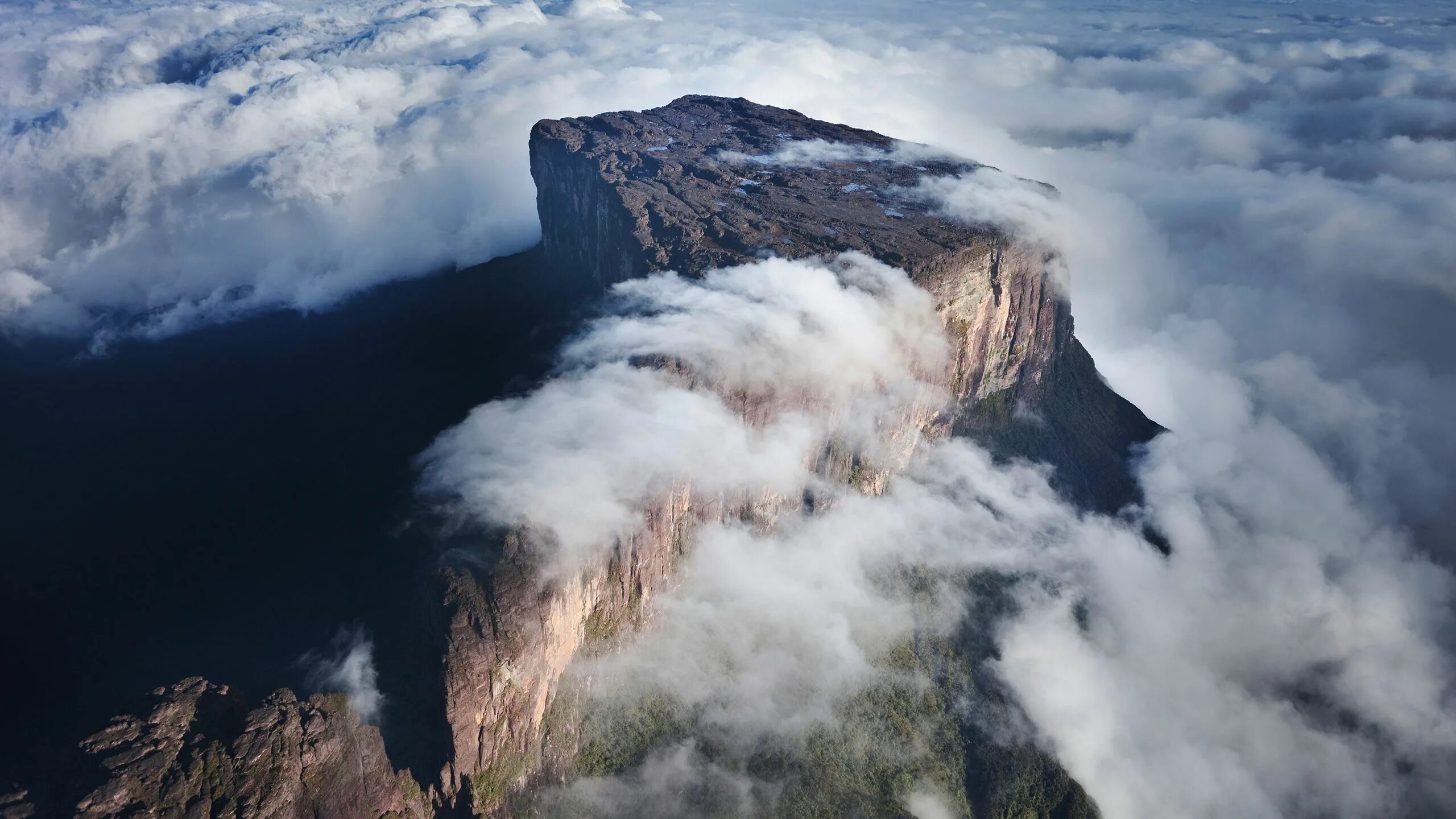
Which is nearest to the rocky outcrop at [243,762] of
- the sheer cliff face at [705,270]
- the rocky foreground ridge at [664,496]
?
the rocky foreground ridge at [664,496]

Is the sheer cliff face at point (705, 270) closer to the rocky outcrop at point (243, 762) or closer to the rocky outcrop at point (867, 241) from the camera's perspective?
the rocky outcrop at point (867, 241)

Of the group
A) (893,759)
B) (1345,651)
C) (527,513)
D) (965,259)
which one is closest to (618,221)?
(965,259)

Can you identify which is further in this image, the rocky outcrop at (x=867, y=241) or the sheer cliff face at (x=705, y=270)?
the rocky outcrop at (x=867, y=241)

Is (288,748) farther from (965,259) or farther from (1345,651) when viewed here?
(1345,651)

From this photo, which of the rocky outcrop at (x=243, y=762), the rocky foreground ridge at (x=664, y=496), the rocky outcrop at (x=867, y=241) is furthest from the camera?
the rocky outcrop at (x=867, y=241)

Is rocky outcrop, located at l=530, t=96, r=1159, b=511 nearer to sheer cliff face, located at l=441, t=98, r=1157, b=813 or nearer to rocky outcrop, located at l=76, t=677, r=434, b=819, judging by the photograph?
sheer cliff face, located at l=441, t=98, r=1157, b=813

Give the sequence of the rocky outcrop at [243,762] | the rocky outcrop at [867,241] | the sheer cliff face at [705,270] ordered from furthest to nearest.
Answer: the rocky outcrop at [867,241], the sheer cliff face at [705,270], the rocky outcrop at [243,762]

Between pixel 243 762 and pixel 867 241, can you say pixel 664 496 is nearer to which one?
pixel 243 762
